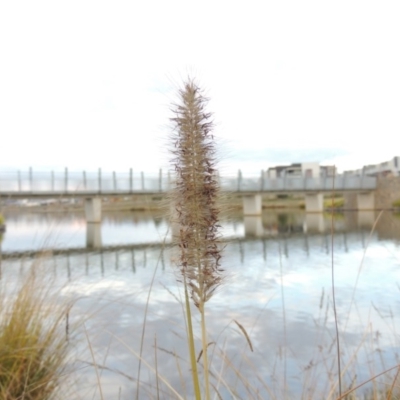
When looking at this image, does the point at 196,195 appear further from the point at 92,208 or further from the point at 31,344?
the point at 92,208

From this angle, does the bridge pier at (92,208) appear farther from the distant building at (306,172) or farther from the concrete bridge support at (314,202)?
the concrete bridge support at (314,202)

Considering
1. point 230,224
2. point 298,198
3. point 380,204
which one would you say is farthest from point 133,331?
point 298,198

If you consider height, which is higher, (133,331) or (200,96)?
(200,96)

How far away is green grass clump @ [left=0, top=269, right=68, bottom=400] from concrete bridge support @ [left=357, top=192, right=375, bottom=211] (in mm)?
58911

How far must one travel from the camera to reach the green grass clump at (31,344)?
3426mm

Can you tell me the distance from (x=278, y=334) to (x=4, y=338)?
3893mm

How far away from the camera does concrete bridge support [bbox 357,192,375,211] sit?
5822 cm

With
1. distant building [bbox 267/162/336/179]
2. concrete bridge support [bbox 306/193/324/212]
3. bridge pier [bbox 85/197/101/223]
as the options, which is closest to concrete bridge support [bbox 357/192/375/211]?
concrete bridge support [bbox 306/193/324/212]

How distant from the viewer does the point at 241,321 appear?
6797mm

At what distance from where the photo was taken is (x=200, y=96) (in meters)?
1.40

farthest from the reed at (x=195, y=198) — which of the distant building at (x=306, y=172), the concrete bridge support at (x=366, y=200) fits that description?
the concrete bridge support at (x=366, y=200)

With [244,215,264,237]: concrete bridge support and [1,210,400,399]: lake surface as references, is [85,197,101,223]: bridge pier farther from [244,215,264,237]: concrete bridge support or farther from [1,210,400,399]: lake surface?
[1,210,400,399]: lake surface

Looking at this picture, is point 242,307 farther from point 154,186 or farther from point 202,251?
point 154,186

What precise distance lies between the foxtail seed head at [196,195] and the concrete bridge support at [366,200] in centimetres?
6093
